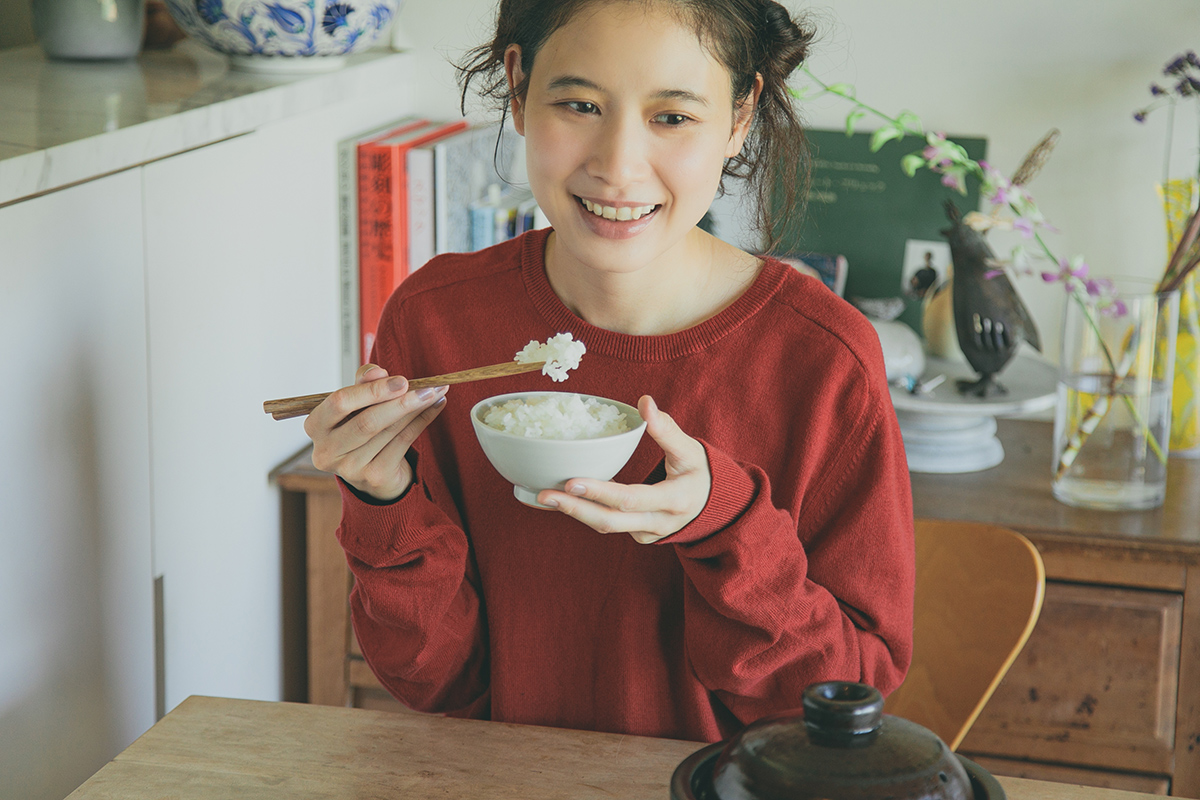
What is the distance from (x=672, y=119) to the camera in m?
1.05

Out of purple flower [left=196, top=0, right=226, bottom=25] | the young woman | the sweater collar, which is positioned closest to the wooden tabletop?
the young woman

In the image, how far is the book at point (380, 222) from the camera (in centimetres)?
191

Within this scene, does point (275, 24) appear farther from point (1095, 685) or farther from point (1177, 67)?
point (1095, 685)

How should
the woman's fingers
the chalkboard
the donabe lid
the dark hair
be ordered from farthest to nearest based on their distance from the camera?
1. the chalkboard
2. the dark hair
3. the woman's fingers
4. the donabe lid

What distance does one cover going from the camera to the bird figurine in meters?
1.82

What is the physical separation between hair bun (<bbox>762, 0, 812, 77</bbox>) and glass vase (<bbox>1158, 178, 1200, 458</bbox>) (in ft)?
3.21

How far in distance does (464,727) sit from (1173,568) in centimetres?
111

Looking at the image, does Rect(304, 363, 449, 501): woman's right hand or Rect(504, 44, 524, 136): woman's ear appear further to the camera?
Rect(504, 44, 524, 136): woman's ear

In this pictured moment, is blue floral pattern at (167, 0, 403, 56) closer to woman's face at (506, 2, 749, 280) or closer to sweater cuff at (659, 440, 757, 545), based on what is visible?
woman's face at (506, 2, 749, 280)

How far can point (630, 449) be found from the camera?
0.89 metres

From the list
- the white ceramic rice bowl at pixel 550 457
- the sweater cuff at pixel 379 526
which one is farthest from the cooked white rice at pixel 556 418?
the sweater cuff at pixel 379 526

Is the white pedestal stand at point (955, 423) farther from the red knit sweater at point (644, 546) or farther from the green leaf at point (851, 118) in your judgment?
the red knit sweater at point (644, 546)

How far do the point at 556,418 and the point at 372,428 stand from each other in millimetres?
152

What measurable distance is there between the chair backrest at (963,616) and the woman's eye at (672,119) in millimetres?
629
